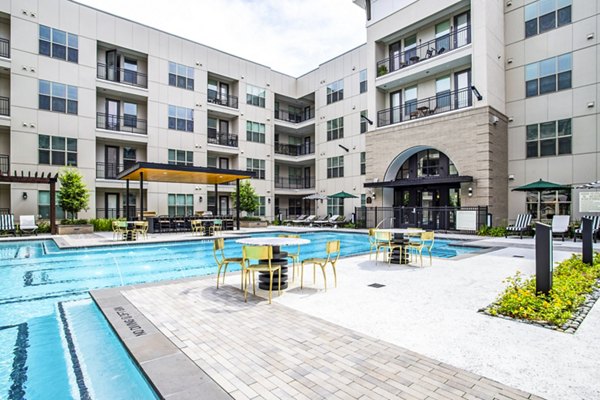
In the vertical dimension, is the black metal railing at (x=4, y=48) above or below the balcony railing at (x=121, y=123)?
above

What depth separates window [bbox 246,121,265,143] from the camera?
91.9 feet

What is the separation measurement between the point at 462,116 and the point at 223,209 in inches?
752

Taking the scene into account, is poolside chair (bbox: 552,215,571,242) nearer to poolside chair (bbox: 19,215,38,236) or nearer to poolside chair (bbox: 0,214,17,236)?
poolside chair (bbox: 19,215,38,236)

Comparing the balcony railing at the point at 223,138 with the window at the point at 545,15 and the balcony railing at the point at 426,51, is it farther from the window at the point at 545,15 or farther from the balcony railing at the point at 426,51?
the window at the point at 545,15

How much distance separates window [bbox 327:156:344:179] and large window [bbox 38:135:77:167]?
703 inches

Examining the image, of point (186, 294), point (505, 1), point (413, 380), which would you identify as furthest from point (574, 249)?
point (505, 1)

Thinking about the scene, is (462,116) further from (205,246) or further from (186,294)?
(186,294)

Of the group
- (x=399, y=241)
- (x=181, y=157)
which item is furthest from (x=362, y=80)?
(x=399, y=241)

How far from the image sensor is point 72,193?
18.3 m

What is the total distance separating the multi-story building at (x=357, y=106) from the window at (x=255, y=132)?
0.34 feet

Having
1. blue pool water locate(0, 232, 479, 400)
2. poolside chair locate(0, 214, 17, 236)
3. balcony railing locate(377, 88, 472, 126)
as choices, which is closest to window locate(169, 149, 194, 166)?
poolside chair locate(0, 214, 17, 236)

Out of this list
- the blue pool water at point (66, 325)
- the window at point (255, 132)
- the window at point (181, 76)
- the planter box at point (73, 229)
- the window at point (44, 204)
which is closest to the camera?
the blue pool water at point (66, 325)

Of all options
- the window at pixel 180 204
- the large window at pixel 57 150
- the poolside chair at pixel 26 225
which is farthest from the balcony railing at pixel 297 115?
the poolside chair at pixel 26 225

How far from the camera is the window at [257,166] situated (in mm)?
27797
